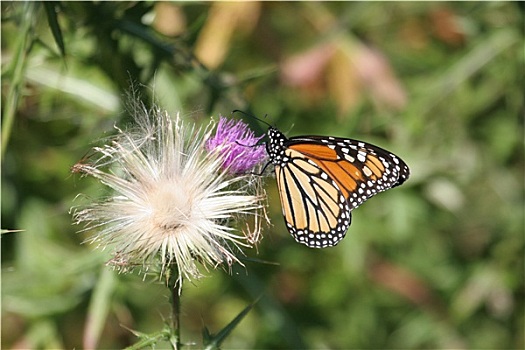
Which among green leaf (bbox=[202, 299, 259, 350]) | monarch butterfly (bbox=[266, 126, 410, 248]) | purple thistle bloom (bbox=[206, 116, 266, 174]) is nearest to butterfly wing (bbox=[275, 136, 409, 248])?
monarch butterfly (bbox=[266, 126, 410, 248])

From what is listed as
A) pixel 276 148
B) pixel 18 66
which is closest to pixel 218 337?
pixel 276 148

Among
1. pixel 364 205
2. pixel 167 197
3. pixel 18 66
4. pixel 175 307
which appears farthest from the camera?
pixel 364 205

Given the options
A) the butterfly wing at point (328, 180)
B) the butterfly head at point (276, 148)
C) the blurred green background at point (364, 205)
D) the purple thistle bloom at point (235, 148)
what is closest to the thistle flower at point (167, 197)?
the purple thistle bloom at point (235, 148)

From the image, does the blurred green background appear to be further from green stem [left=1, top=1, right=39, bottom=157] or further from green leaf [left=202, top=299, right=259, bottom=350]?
green leaf [left=202, top=299, right=259, bottom=350]

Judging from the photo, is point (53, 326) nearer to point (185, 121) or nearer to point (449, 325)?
point (185, 121)

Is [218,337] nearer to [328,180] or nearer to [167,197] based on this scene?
[167,197]

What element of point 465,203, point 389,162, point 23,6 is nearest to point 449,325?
point 465,203
